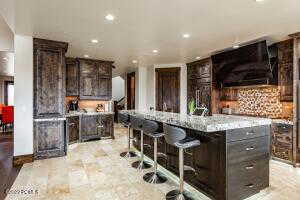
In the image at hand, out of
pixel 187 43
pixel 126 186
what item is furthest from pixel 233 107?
pixel 126 186

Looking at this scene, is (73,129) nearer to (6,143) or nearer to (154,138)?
(6,143)

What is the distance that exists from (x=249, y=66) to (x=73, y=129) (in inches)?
201

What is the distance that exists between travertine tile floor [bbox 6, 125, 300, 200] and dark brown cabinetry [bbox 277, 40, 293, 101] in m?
1.52

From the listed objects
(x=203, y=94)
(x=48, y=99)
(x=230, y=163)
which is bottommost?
(x=230, y=163)

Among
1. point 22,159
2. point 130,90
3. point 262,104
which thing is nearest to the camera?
point 22,159

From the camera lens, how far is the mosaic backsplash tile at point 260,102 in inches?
176

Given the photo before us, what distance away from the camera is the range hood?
159 inches

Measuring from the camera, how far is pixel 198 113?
11.5 ft

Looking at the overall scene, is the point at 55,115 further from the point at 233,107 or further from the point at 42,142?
the point at 233,107

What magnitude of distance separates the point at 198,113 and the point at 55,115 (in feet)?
10.6

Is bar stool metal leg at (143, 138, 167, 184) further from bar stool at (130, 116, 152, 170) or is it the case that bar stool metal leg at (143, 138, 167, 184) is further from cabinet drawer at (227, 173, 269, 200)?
cabinet drawer at (227, 173, 269, 200)

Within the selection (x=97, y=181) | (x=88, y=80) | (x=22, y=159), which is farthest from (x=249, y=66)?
(x=22, y=159)

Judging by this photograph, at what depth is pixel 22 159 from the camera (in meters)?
3.87

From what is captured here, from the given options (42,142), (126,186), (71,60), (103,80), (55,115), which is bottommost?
(126,186)
